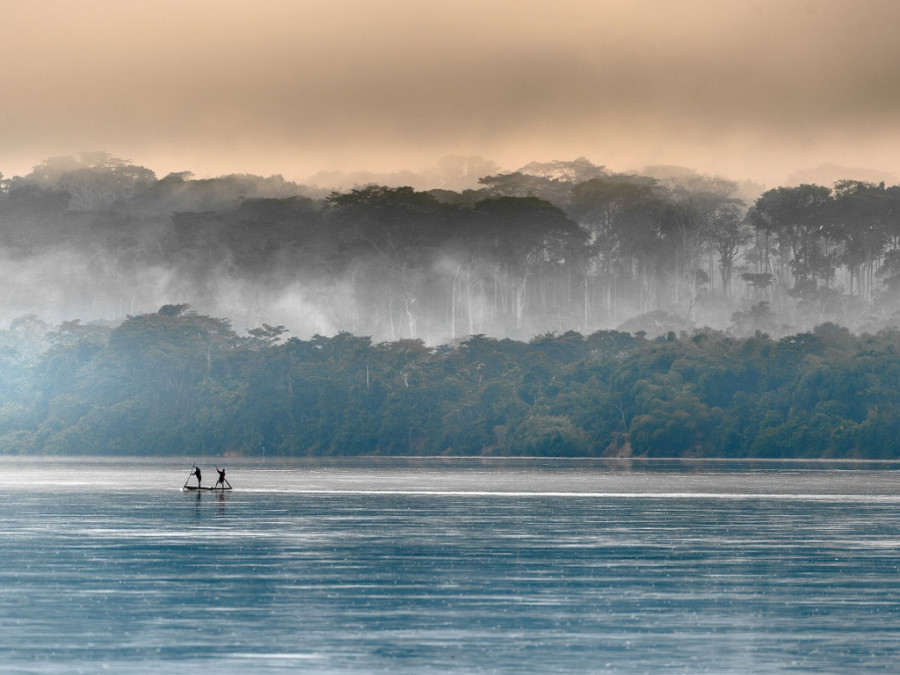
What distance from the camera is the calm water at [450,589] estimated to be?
23.5 m

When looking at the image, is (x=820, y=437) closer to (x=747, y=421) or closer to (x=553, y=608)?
(x=747, y=421)

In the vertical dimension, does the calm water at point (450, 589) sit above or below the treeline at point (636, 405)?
below

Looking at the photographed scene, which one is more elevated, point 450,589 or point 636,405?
point 636,405

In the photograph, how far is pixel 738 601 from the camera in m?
30.2

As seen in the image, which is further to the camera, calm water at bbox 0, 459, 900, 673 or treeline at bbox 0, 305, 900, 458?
treeline at bbox 0, 305, 900, 458

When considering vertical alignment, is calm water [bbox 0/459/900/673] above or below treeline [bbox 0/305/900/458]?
below

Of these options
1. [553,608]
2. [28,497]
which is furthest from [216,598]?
[28,497]

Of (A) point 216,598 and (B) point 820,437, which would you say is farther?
(B) point 820,437

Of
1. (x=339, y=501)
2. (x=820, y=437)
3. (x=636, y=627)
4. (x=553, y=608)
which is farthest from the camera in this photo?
(x=820, y=437)

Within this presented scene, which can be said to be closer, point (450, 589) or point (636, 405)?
point (450, 589)

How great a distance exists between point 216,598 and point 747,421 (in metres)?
147

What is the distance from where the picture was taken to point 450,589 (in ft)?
105

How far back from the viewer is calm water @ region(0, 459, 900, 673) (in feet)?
77.0

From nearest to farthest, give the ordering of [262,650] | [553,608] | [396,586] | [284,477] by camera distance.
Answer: [262,650], [553,608], [396,586], [284,477]
